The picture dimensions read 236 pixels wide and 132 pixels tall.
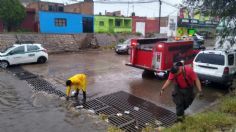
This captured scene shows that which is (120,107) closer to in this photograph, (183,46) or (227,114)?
(227,114)

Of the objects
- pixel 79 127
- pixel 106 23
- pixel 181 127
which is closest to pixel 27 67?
pixel 79 127

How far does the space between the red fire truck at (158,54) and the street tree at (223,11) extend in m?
2.28

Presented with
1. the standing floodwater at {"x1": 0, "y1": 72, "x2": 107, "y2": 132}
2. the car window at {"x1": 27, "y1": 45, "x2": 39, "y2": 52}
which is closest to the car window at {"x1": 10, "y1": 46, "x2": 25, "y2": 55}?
the car window at {"x1": 27, "y1": 45, "x2": 39, "y2": 52}

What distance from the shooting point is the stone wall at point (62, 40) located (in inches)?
1017

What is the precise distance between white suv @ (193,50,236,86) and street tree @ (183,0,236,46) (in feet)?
3.30

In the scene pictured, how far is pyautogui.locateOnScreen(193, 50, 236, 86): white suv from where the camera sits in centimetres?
1141

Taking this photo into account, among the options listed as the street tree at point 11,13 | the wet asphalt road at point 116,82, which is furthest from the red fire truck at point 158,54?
the street tree at point 11,13

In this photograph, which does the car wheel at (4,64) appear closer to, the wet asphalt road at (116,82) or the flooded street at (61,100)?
the wet asphalt road at (116,82)

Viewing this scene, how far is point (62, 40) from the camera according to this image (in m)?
29.3

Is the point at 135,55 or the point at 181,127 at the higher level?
the point at 135,55

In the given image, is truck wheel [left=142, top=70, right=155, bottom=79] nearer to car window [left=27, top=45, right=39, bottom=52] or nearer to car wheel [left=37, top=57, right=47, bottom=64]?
car wheel [left=37, top=57, right=47, bottom=64]

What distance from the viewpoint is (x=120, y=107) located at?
32.4 ft

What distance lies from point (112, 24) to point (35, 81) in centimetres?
2865

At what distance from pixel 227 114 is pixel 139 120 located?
2.68 meters
